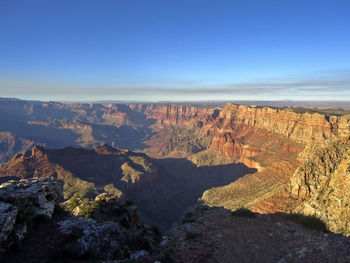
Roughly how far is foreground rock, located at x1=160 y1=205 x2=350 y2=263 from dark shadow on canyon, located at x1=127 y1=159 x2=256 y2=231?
6160 cm

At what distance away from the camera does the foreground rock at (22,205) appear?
41.3ft

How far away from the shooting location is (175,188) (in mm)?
114188

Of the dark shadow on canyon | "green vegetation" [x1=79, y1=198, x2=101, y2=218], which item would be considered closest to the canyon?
the dark shadow on canyon

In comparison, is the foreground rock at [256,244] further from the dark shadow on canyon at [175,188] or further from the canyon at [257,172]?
the dark shadow on canyon at [175,188]

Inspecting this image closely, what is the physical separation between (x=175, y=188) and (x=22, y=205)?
Answer: 340 ft

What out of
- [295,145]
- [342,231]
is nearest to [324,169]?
[342,231]

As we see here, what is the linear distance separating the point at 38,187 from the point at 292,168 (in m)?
70.6

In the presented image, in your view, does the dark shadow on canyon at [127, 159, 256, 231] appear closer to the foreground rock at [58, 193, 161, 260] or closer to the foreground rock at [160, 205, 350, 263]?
the foreground rock at [58, 193, 161, 260]

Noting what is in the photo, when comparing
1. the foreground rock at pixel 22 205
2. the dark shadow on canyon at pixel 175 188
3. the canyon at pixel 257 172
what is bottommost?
the dark shadow on canyon at pixel 175 188

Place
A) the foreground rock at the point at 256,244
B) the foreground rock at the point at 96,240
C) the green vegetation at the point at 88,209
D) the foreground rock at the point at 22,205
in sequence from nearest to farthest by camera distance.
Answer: the foreground rock at the point at 22,205 → the foreground rock at the point at 96,240 → the foreground rock at the point at 256,244 → the green vegetation at the point at 88,209

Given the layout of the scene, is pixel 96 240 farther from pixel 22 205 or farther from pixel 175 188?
pixel 175 188

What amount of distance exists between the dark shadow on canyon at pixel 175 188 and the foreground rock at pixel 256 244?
6160 cm

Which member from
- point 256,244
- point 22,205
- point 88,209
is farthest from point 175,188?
point 22,205

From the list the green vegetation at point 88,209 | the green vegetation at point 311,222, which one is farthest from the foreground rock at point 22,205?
the green vegetation at point 311,222
